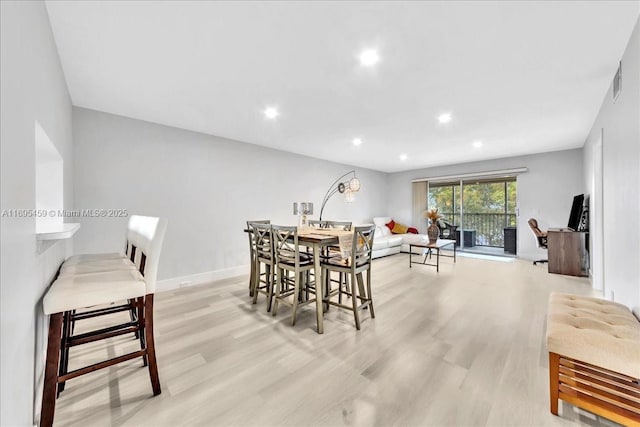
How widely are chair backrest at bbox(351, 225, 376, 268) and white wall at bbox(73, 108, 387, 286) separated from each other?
2.56m

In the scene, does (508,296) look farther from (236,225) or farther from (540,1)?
(236,225)

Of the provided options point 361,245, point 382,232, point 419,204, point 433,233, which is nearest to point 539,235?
point 433,233

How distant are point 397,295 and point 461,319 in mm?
846

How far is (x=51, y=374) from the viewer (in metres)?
1.24

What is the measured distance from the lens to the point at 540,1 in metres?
1.50

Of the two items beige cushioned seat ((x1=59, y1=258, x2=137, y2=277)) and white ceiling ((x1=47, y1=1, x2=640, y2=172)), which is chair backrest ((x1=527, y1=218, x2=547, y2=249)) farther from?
beige cushioned seat ((x1=59, y1=258, x2=137, y2=277))

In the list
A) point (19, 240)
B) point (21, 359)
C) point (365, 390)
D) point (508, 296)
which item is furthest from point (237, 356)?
point (508, 296)

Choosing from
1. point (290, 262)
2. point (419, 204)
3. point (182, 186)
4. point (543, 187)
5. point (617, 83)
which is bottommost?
point (290, 262)

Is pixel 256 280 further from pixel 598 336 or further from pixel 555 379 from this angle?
pixel 598 336

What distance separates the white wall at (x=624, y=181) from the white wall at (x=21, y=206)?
337 cm

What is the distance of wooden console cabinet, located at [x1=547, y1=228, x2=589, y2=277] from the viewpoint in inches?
168

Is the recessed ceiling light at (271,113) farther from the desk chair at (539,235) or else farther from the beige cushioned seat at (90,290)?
the desk chair at (539,235)

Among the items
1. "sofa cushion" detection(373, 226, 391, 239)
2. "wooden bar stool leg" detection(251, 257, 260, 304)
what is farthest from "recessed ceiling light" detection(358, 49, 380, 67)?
"sofa cushion" detection(373, 226, 391, 239)

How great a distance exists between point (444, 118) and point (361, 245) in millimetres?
2180
